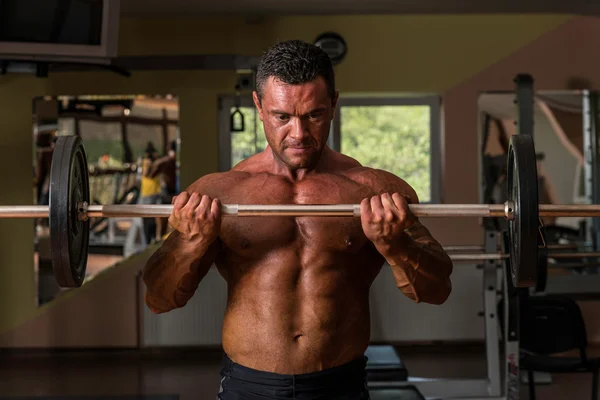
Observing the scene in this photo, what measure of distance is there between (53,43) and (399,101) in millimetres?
2486

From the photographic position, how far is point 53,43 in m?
4.15

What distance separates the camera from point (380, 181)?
1.80 metres

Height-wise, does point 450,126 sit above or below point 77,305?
above

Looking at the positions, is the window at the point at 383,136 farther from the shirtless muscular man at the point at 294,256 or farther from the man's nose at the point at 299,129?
the man's nose at the point at 299,129

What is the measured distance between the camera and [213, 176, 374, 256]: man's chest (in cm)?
172

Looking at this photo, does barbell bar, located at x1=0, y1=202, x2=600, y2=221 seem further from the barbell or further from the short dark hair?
the short dark hair

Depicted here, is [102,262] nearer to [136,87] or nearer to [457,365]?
[136,87]

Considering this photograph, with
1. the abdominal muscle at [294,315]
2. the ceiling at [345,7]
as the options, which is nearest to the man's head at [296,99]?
the abdominal muscle at [294,315]

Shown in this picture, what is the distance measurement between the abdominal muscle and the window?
12.4 ft

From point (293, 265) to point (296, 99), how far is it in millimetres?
375

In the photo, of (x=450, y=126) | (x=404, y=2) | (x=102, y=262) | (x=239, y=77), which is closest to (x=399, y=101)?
(x=450, y=126)

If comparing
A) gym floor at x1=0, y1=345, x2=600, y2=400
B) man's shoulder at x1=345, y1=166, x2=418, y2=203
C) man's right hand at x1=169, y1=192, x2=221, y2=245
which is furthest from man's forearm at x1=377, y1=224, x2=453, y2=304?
gym floor at x1=0, y1=345, x2=600, y2=400

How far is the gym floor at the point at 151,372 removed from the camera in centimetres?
441

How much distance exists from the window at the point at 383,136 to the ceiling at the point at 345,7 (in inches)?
25.2
